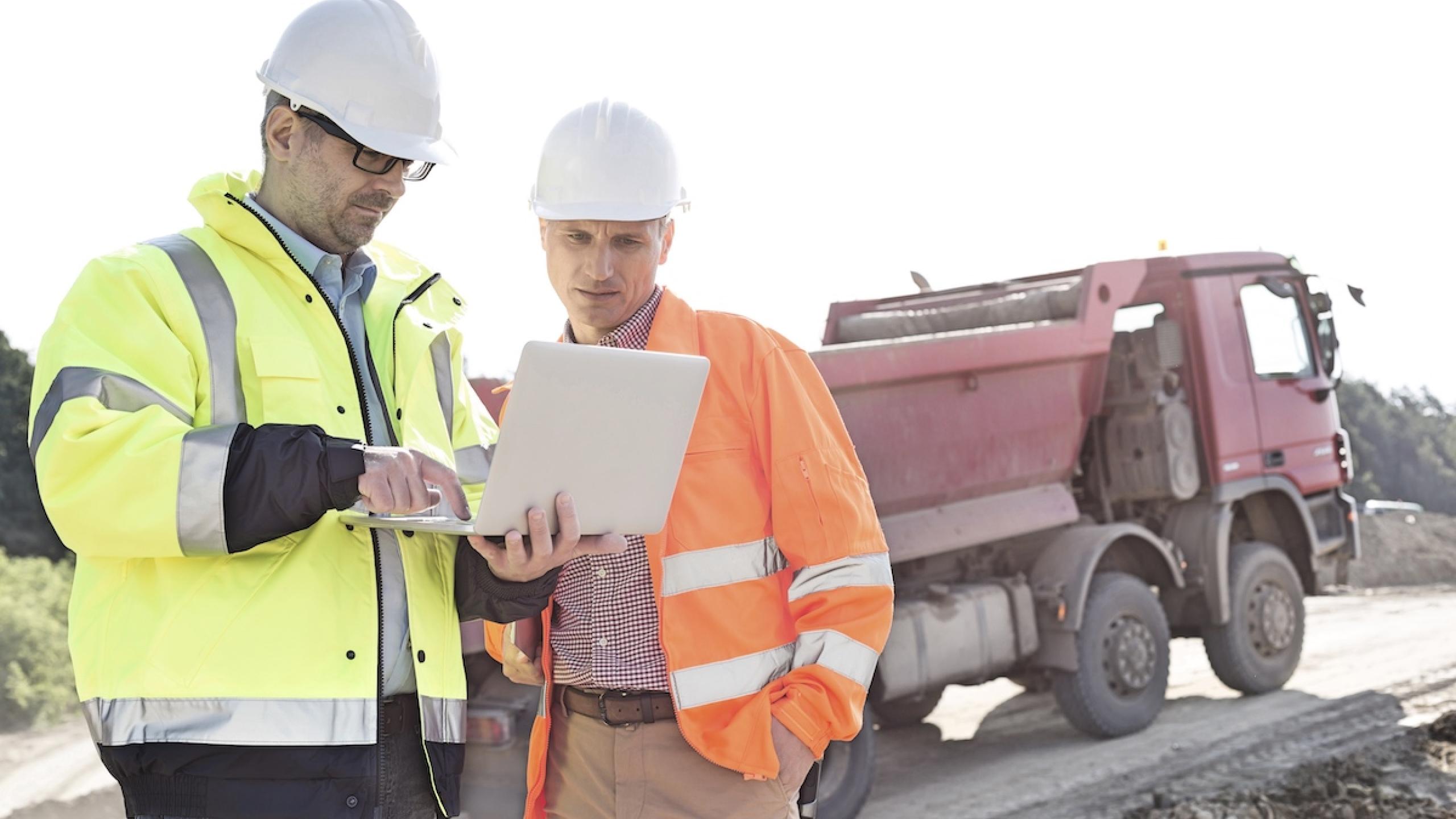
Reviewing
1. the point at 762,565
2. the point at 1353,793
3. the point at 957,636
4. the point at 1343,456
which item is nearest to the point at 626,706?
the point at 762,565

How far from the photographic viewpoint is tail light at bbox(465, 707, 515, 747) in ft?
17.5

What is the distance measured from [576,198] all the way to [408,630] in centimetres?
98

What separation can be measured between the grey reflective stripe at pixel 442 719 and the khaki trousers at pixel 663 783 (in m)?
0.47

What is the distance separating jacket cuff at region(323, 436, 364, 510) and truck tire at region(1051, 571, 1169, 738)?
19.4ft

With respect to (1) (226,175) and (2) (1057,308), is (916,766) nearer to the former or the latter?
(2) (1057,308)

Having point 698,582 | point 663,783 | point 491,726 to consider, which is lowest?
point 491,726

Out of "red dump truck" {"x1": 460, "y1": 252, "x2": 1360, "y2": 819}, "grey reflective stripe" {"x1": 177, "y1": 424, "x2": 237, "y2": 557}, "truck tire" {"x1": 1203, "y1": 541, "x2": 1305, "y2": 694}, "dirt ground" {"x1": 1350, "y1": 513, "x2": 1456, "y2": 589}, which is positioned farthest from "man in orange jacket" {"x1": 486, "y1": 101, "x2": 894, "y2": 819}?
"dirt ground" {"x1": 1350, "y1": 513, "x2": 1456, "y2": 589}

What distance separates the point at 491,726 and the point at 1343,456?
256 inches

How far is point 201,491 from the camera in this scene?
1707 mm

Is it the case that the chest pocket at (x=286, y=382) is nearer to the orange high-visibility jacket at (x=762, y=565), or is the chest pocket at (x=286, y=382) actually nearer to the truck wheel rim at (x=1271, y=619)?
the orange high-visibility jacket at (x=762, y=565)

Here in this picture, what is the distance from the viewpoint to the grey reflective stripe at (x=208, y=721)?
69.8 inches

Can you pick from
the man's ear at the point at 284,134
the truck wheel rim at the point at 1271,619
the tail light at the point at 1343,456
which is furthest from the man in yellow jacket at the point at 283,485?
the tail light at the point at 1343,456

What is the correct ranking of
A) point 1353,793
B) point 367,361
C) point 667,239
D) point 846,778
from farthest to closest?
1. point 1353,793
2. point 846,778
3. point 667,239
4. point 367,361

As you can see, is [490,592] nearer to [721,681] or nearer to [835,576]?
[721,681]
